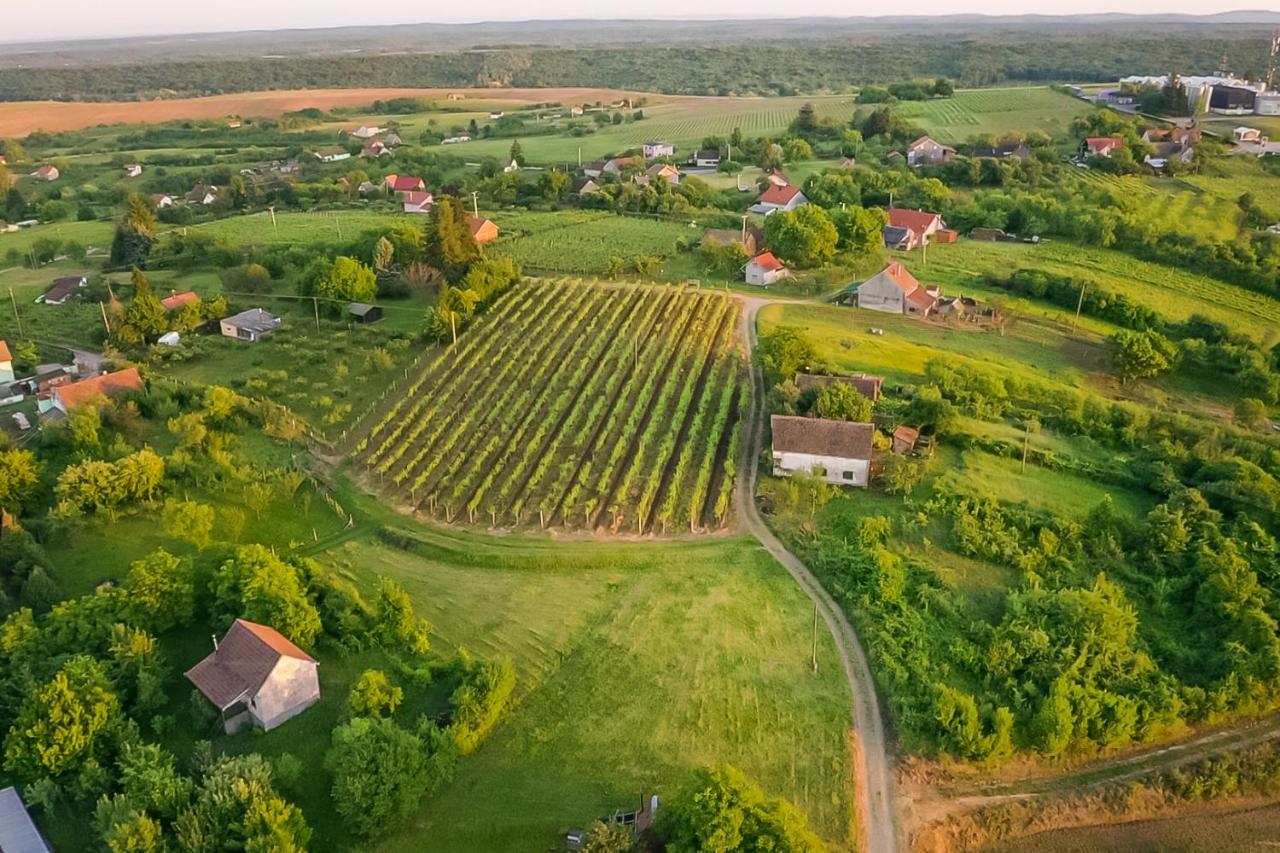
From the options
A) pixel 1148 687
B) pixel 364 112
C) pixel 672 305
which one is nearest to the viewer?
pixel 1148 687

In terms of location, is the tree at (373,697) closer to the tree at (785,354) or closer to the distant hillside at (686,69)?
the tree at (785,354)

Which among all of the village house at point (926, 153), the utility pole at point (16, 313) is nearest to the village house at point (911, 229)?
the village house at point (926, 153)

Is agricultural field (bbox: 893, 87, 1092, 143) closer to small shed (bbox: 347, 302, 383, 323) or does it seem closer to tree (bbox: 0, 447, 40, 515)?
small shed (bbox: 347, 302, 383, 323)

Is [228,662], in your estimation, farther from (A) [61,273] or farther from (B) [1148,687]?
(A) [61,273]

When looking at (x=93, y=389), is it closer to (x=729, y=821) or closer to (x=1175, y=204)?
(x=729, y=821)

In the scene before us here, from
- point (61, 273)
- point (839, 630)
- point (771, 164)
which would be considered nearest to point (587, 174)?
point (771, 164)

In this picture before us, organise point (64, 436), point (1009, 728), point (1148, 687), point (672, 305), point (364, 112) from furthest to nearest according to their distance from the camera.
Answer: point (364, 112), point (672, 305), point (64, 436), point (1148, 687), point (1009, 728)
